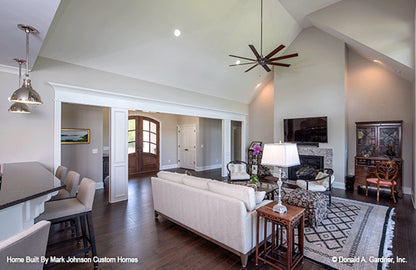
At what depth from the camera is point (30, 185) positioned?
5.92 feet

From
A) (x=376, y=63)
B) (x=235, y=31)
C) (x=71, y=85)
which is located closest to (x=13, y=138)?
(x=71, y=85)

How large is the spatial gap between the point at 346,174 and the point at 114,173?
6600 millimetres

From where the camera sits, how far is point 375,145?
5.43m

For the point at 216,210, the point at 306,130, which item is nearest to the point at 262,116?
the point at 306,130

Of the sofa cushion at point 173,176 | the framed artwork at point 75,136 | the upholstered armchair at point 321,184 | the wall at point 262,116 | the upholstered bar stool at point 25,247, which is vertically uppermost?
the wall at point 262,116

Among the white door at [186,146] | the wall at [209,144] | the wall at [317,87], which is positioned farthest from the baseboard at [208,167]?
the wall at [317,87]

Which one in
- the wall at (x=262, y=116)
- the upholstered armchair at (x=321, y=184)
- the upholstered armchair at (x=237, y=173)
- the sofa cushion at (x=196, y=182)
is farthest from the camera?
the wall at (x=262, y=116)

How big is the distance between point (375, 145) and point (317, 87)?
231 cm

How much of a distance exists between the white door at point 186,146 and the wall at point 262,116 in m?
2.45

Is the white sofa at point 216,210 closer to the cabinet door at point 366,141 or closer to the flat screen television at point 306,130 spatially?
the flat screen television at point 306,130

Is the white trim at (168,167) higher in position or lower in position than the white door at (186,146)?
lower

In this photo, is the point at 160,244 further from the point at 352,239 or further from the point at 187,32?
the point at 187,32

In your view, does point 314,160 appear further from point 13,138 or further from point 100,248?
point 13,138

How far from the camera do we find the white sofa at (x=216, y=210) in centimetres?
226
